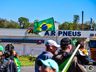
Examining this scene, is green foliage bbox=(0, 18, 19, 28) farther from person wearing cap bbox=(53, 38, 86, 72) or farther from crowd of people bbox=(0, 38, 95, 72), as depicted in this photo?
person wearing cap bbox=(53, 38, 86, 72)

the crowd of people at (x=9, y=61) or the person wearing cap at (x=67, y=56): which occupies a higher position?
the person wearing cap at (x=67, y=56)

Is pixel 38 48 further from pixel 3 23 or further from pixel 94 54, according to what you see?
pixel 3 23

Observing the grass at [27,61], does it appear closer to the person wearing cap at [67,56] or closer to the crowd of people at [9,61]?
the crowd of people at [9,61]

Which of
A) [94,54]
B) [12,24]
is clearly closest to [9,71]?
[94,54]

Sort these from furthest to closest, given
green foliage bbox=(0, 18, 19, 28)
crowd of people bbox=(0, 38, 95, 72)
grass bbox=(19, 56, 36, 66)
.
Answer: green foliage bbox=(0, 18, 19, 28)
grass bbox=(19, 56, 36, 66)
crowd of people bbox=(0, 38, 95, 72)

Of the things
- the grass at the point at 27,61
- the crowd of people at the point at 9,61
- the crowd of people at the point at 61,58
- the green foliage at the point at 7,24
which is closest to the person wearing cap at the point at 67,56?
the crowd of people at the point at 61,58

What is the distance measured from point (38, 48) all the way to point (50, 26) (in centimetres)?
1389

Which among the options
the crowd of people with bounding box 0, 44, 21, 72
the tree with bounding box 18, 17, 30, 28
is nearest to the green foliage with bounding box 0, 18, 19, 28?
the tree with bounding box 18, 17, 30, 28

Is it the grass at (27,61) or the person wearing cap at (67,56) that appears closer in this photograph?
the person wearing cap at (67,56)

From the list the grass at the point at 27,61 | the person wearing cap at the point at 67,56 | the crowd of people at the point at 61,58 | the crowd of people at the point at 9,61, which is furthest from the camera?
the grass at the point at 27,61

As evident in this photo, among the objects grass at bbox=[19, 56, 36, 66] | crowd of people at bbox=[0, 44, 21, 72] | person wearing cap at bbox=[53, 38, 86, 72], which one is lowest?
grass at bbox=[19, 56, 36, 66]

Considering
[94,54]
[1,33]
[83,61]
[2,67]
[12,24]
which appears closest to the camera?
[83,61]

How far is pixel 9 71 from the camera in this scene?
11.1m

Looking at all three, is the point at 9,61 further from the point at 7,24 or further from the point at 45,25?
the point at 7,24
